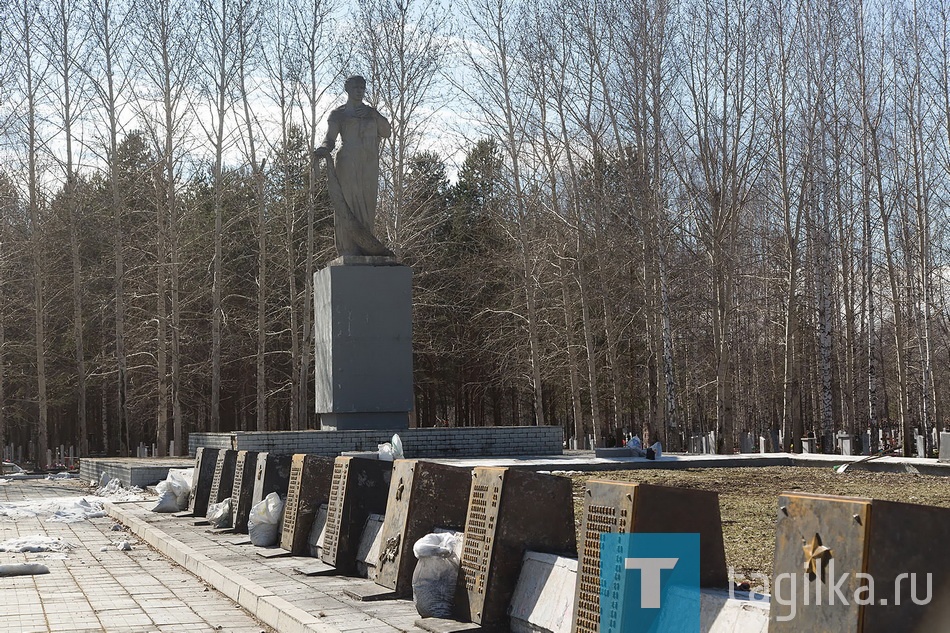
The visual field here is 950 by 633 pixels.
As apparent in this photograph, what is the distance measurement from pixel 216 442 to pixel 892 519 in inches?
757

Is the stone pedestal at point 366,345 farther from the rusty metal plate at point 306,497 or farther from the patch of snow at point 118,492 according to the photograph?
the rusty metal plate at point 306,497

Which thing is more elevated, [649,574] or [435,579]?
[649,574]

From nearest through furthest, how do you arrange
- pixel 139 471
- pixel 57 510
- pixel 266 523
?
pixel 266 523 < pixel 57 510 < pixel 139 471

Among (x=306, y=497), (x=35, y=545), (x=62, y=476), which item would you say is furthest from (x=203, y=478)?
(x=62, y=476)

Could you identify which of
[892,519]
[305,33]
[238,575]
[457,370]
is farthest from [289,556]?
[457,370]

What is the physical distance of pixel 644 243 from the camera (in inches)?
1125

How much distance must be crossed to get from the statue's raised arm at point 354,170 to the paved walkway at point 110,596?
8.60 m

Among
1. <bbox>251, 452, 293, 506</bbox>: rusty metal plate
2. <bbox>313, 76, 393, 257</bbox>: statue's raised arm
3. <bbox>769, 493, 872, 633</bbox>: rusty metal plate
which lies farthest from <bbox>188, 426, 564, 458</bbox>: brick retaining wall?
<bbox>769, 493, 872, 633</bbox>: rusty metal plate

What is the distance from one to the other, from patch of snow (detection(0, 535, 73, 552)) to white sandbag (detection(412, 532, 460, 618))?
6.78 meters

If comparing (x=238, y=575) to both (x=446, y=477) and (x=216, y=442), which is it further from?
(x=216, y=442)

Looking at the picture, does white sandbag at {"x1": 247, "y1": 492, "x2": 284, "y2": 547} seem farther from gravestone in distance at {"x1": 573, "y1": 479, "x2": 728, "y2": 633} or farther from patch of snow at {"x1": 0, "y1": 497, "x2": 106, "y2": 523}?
patch of snow at {"x1": 0, "y1": 497, "x2": 106, "y2": 523}

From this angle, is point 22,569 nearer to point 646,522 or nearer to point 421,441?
point 646,522

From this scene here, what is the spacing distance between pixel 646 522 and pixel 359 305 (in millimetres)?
15313

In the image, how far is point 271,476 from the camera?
1148cm
